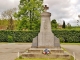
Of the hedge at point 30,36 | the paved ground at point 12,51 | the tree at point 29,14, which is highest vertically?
the tree at point 29,14

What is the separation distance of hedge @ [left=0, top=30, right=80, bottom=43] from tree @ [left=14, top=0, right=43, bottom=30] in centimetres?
352

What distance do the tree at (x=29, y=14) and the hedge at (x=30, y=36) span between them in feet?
11.5

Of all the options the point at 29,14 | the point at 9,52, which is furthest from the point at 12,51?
the point at 29,14

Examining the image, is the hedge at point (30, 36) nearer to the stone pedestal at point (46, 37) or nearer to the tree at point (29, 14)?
the tree at point (29, 14)

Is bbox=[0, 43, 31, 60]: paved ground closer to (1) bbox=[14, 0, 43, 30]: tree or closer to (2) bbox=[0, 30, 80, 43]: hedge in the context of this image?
(2) bbox=[0, 30, 80, 43]: hedge

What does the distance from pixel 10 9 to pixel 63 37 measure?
31.1 metres

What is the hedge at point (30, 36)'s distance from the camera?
36.3 meters

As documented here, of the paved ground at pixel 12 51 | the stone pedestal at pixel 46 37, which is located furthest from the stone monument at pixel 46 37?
the paved ground at pixel 12 51

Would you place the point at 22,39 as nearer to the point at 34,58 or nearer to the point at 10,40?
the point at 10,40

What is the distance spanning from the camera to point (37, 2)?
135ft

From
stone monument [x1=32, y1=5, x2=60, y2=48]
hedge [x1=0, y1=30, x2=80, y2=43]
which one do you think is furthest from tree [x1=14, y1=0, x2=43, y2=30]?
stone monument [x1=32, y1=5, x2=60, y2=48]

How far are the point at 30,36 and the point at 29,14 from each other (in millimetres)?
6247

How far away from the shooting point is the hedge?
36.3 metres

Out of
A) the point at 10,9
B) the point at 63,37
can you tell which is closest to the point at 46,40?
the point at 63,37
